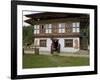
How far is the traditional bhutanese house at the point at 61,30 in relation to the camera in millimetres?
2256

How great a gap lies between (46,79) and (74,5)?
33.7 inches

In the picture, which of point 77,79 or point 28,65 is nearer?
point 28,65

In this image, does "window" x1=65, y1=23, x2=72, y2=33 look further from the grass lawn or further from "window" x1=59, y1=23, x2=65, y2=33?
the grass lawn

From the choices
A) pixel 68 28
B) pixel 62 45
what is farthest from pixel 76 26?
pixel 62 45

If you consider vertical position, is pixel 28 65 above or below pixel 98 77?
above

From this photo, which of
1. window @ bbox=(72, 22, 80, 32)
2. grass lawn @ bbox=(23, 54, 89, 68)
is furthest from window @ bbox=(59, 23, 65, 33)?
grass lawn @ bbox=(23, 54, 89, 68)

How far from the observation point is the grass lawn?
221 centimetres

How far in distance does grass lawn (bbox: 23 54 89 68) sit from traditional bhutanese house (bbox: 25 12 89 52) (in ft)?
0.29

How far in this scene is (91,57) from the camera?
7.90ft

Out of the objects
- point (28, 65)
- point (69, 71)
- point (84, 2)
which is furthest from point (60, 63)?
point (84, 2)

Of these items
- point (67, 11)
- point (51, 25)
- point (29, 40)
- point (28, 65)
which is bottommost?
point (28, 65)

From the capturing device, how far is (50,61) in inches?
89.7

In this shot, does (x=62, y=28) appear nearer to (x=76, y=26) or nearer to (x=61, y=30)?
(x=61, y=30)

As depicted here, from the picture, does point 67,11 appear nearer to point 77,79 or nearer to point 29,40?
point 29,40
